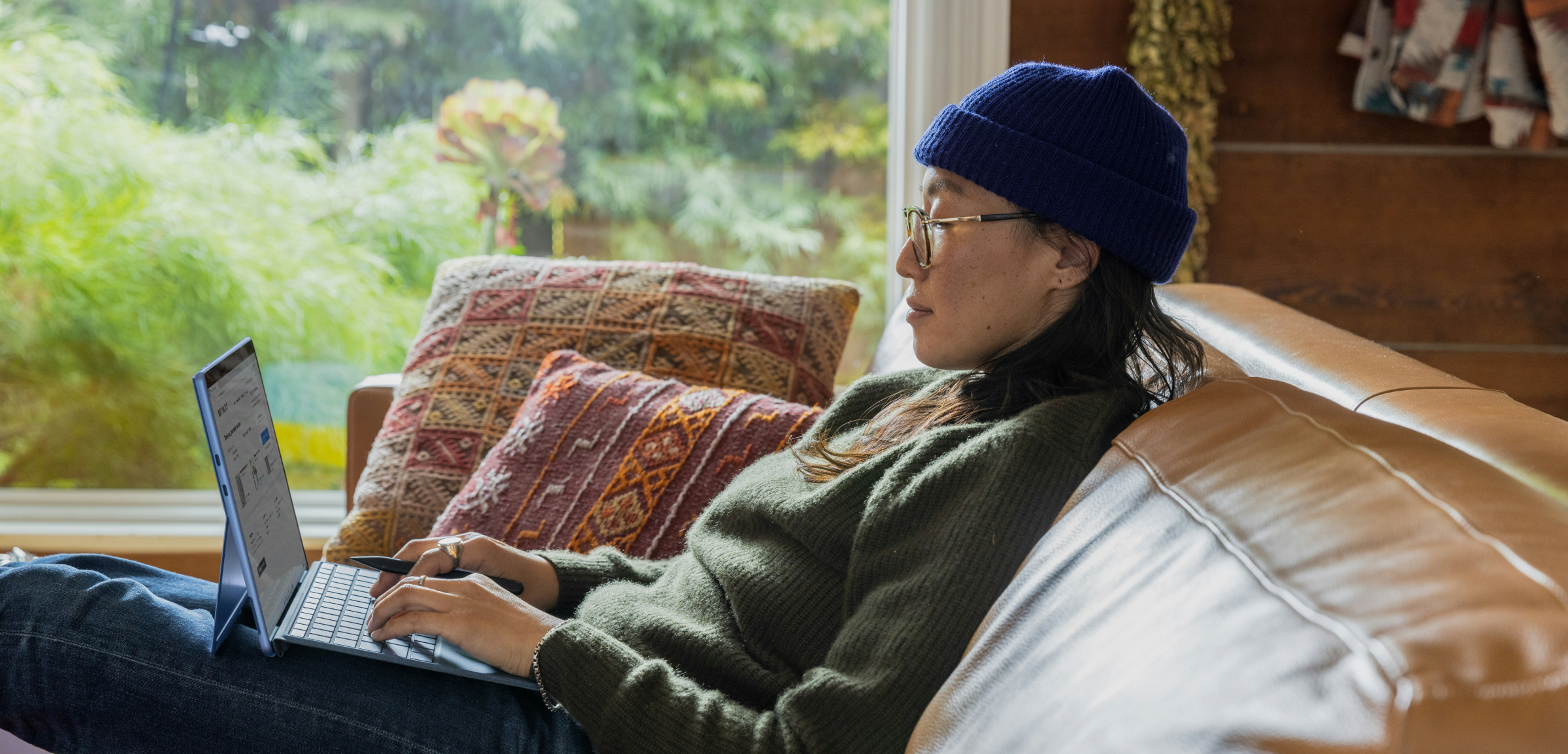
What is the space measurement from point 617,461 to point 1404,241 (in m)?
1.81

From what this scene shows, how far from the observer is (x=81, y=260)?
2.67 meters

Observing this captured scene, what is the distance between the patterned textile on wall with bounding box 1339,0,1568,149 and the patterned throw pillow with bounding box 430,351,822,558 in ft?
4.91

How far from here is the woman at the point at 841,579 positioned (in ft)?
2.85

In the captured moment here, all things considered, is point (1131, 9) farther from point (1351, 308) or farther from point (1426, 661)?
point (1426, 661)

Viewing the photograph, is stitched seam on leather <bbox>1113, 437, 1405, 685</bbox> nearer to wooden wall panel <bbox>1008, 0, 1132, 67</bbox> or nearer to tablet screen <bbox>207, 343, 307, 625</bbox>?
tablet screen <bbox>207, 343, 307, 625</bbox>

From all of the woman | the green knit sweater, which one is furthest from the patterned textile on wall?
Answer: the green knit sweater

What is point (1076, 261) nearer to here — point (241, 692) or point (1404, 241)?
point (241, 692)

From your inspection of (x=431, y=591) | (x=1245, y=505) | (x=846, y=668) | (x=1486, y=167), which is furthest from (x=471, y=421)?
(x=1486, y=167)

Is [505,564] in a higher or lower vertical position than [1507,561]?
lower

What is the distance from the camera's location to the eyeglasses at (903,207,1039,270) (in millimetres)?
1069

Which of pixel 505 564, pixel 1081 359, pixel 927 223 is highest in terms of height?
pixel 927 223

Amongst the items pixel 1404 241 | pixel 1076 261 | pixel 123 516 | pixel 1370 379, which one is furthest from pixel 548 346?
pixel 1404 241

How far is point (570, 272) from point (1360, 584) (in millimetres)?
1521

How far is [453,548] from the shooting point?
46.7 inches
